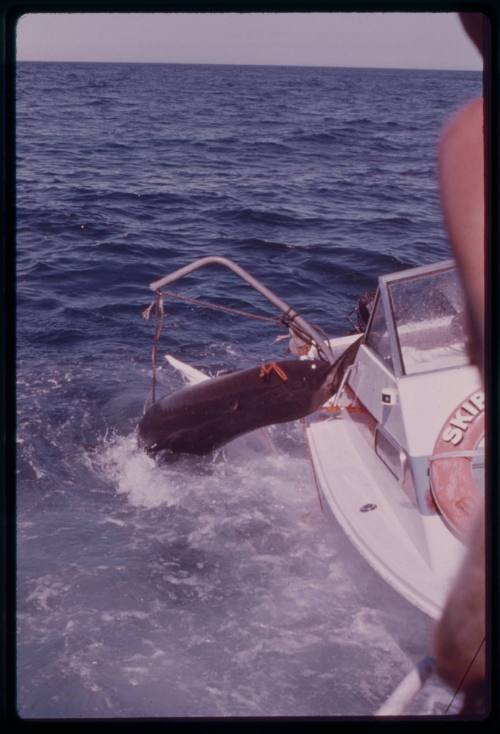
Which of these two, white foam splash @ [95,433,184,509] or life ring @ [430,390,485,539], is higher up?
life ring @ [430,390,485,539]

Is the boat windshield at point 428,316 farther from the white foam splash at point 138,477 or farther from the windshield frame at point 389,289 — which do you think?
the white foam splash at point 138,477

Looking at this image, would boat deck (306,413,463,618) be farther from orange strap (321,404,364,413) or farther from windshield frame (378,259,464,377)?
windshield frame (378,259,464,377)

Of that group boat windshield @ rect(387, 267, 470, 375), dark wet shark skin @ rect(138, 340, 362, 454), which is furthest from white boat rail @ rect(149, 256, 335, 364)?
boat windshield @ rect(387, 267, 470, 375)

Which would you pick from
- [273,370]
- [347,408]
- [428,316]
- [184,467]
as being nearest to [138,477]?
[184,467]

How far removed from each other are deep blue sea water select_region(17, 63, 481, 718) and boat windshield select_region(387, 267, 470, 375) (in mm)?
1094

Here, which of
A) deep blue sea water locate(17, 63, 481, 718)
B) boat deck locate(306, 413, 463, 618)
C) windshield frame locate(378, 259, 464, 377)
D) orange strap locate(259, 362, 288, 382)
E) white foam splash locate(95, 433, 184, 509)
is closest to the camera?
boat deck locate(306, 413, 463, 618)

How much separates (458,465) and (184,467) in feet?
8.20

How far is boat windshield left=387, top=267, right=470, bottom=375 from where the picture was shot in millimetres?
4090

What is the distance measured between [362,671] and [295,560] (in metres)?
0.95

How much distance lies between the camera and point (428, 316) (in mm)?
4254

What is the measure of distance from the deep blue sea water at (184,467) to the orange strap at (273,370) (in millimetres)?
881
